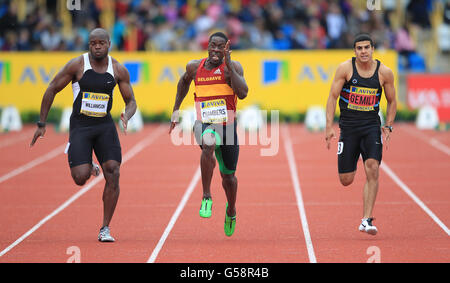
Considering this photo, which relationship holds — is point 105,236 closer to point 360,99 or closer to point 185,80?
point 185,80

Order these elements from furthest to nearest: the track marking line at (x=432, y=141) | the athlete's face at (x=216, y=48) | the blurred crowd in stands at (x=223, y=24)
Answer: the blurred crowd in stands at (x=223, y=24), the track marking line at (x=432, y=141), the athlete's face at (x=216, y=48)

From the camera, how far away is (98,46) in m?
8.28

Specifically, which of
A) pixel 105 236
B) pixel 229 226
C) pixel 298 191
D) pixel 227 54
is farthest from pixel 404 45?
pixel 105 236

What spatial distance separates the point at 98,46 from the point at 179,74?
14.2 meters

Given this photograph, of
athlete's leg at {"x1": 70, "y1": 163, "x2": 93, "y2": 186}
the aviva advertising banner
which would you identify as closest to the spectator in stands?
the aviva advertising banner

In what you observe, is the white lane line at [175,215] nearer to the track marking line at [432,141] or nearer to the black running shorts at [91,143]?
the black running shorts at [91,143]

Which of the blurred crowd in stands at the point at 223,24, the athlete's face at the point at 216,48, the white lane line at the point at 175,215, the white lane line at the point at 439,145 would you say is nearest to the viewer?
the white lane line at the point at 175,215

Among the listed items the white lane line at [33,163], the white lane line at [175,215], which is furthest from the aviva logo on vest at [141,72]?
the white lane line at [175,215]

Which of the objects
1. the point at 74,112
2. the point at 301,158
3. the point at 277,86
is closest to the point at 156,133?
the point at 277,86

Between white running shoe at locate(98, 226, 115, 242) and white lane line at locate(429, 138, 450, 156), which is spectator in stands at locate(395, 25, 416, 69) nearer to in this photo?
white lane line at locate(429, 138, 450, 156)

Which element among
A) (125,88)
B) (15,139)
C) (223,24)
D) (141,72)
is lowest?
(15,139)

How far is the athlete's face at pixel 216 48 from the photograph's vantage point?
8.29 m

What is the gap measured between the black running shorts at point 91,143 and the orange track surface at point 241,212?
2.61 feet

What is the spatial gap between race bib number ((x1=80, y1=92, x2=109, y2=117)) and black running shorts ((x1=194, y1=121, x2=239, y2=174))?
2.97ft
